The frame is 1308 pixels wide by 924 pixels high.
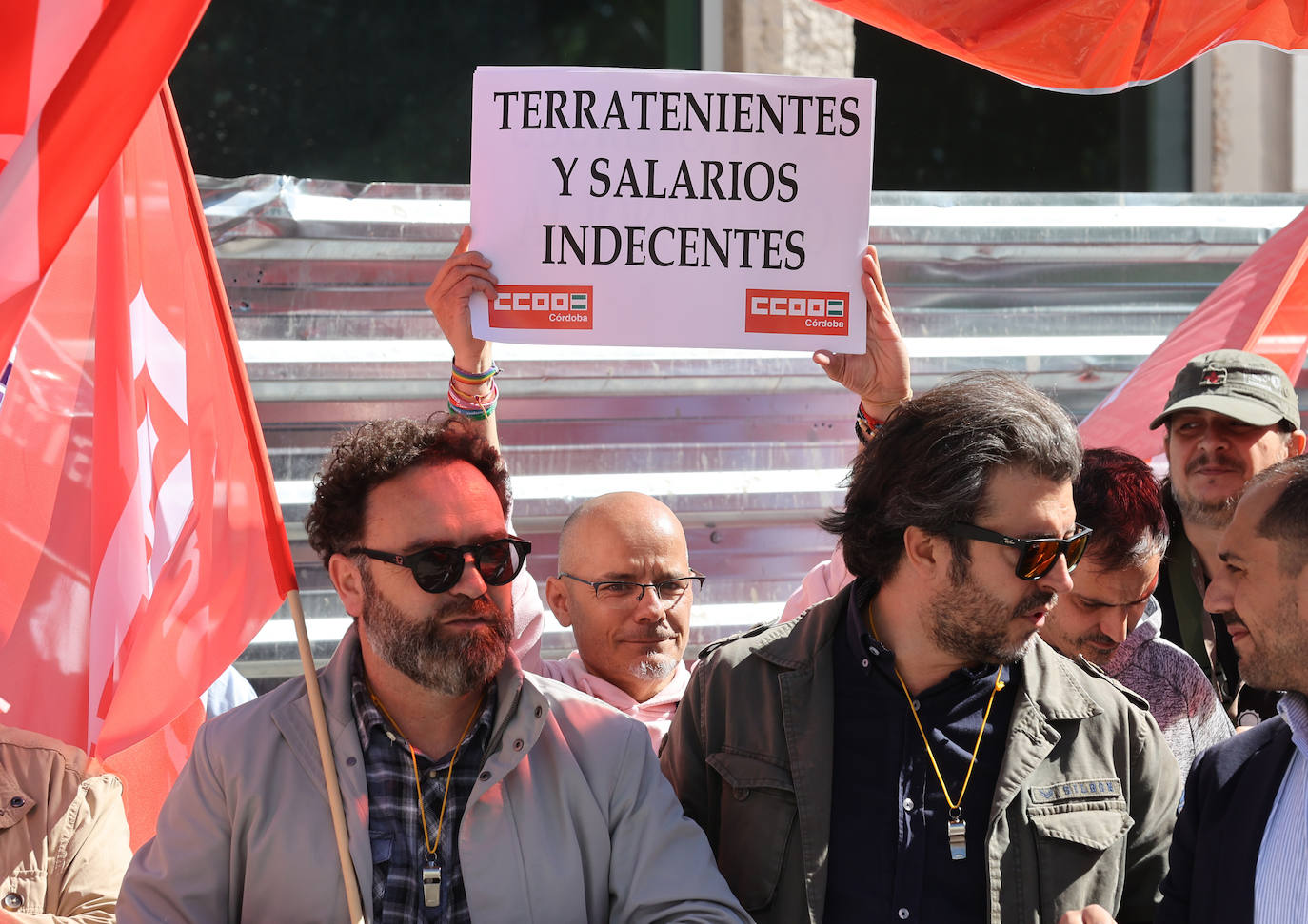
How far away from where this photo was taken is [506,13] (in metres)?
6.26

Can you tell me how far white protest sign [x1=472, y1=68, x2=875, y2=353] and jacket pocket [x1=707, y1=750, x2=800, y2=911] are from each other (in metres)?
0.92

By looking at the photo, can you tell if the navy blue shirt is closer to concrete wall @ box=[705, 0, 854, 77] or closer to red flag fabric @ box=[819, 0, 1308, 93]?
red flag fabric @ box=[819, 0, 1308, 93]

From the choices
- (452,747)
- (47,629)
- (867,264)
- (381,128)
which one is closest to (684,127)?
(867,264)

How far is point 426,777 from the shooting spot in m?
2.36

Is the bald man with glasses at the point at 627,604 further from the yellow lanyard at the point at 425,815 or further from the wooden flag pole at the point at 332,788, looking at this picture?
the wooden flag pole at the point at 332,788

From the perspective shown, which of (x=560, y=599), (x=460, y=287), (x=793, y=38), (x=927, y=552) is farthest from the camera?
(x=793, y=38)

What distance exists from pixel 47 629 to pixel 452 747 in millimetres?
809

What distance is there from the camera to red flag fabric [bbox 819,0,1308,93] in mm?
2656

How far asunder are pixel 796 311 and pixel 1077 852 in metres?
1.20

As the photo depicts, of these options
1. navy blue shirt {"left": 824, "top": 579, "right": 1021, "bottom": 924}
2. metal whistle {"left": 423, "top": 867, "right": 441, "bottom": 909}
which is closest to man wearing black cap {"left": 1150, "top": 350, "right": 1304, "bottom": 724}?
navy blue shirt {"left": 824, "top": 579, "right": 1021, "bottom": 924}

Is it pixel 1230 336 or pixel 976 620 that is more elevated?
pixel 1230 336

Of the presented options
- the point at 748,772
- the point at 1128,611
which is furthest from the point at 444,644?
the point at 1128,611

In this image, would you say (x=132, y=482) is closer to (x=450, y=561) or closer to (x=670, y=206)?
(x=450, y=561)

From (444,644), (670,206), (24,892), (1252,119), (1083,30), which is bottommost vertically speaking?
(24,892)
